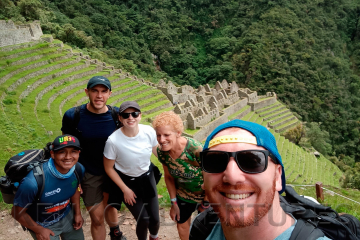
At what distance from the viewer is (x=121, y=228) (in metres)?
3.88

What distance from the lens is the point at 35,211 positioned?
2.56m

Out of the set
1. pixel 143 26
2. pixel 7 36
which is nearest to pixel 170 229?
pixel 7 36

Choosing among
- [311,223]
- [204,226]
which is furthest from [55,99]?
[311,223]

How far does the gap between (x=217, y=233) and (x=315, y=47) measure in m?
48.4

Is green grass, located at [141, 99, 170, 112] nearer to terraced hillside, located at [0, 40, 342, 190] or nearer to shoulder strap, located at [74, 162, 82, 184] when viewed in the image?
Answer: terraced hillside, located at [0, 40, 342, 190]

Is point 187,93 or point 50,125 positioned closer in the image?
point 50,125

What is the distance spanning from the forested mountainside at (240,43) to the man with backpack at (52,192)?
24347 millimetres

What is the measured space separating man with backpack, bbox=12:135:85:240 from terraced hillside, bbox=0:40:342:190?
14.0 ft

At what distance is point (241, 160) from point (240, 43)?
46.7 meters

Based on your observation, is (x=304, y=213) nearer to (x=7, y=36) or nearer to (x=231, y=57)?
(x=7, y=36)

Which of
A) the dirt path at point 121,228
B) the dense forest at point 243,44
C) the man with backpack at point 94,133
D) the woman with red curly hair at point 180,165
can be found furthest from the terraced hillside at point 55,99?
the dense forest at point 243,44

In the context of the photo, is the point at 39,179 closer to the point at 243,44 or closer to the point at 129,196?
the point at 129,196

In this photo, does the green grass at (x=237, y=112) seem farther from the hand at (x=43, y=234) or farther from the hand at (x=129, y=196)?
the hand at (x=43, y=234)

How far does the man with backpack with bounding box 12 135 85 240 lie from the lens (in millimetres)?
2402
